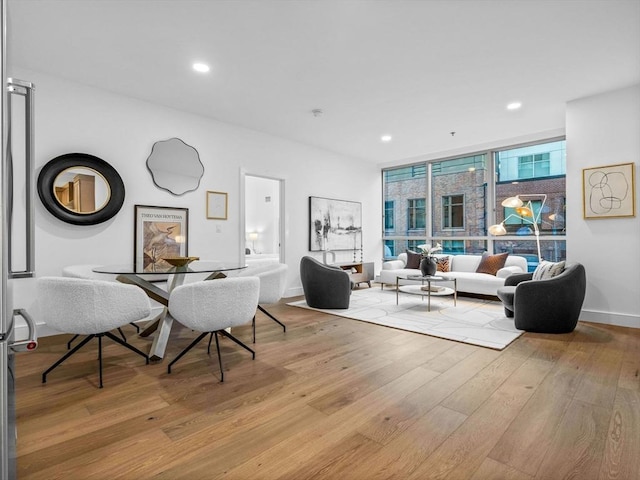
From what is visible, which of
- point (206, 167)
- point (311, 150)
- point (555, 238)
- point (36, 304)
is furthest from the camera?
point (311, 150)

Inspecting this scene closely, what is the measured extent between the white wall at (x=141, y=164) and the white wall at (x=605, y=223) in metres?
3.86

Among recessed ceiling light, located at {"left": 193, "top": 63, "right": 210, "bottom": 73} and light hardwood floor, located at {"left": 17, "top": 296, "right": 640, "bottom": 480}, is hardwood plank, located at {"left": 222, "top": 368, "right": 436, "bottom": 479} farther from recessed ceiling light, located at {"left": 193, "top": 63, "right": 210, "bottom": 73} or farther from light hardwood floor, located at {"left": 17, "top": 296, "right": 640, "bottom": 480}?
recessed ceiling light, located at {"left": 193, "top": 63, "right": 210, "bottom": 73}

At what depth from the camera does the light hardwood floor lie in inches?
58.8

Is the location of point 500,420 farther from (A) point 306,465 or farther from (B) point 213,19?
(B) point 213,19

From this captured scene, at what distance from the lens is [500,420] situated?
6.08ft

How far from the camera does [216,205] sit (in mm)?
4812

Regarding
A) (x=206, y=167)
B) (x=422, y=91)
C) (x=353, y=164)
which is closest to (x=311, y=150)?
(x=353, y=164)

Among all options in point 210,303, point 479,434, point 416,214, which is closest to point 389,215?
point 416,214

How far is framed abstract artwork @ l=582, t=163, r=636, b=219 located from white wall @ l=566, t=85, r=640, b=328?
0.20 ft

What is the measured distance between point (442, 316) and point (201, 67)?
3.90 metres

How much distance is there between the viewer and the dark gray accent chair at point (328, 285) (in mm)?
4672

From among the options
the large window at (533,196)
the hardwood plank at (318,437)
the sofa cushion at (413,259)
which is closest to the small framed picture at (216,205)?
the hardwood plank at (318,437)

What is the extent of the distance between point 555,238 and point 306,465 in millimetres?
5572

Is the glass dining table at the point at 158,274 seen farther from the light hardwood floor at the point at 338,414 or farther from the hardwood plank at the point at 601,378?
the hardwood plank at the point at 601,378
